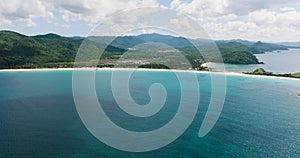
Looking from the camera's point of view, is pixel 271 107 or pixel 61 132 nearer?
pixel 61 132

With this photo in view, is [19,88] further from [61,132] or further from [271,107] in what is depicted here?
[271,107]

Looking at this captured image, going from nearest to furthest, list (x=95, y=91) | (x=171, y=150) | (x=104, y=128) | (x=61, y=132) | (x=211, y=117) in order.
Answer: (x=171, y=150) → (x=61, y=132) → (x=104, y=128) → (x=211, y=117) → (x=95, y=91)

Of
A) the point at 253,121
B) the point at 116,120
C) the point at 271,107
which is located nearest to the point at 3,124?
the point at 116,120

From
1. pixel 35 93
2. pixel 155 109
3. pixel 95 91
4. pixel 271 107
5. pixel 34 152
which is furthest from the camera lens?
pixel 95 91

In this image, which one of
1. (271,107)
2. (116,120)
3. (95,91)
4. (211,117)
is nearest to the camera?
(116,120)

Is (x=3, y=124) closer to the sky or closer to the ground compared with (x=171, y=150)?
closer to the sky

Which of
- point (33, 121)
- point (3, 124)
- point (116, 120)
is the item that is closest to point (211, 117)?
point (116, 120)

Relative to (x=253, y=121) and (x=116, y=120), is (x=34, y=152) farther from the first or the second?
(x=253, y=121)

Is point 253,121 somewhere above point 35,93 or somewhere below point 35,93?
below

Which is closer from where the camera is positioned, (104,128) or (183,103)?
(104,128)
